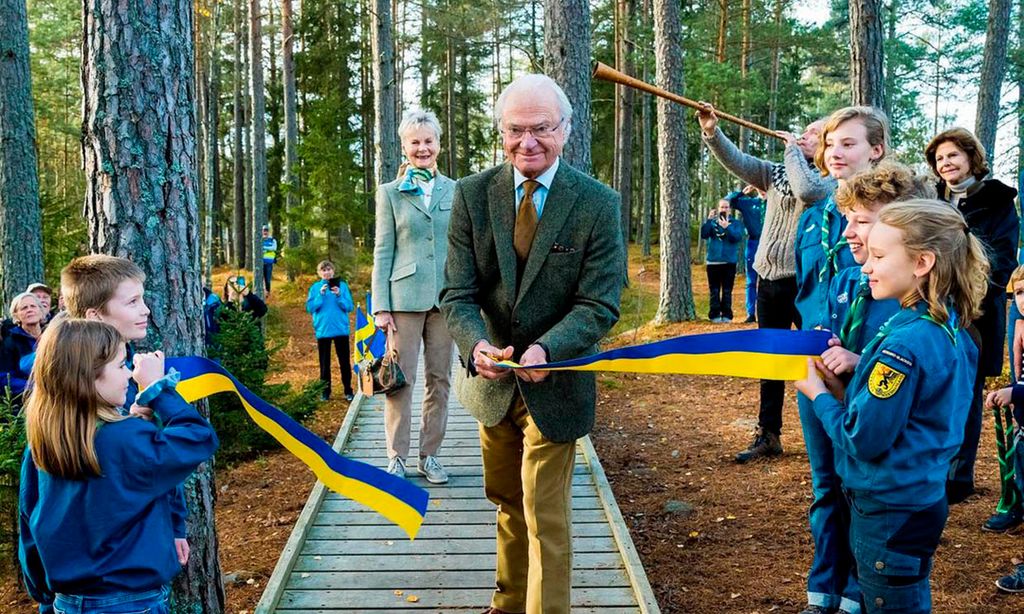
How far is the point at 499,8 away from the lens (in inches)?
1001

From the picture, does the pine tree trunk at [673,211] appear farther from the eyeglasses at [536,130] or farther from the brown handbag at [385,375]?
the eyeglasses at [536,130]

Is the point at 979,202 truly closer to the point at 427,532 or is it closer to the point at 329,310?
the point at 427,532

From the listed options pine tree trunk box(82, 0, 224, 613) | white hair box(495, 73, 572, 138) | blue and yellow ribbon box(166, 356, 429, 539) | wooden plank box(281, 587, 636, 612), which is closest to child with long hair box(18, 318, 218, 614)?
blue and yellow ribbon box(166, 356, 429, 539)

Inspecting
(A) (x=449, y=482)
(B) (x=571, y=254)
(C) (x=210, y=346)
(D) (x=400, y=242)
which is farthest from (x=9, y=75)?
(B) (x=571, y=254)

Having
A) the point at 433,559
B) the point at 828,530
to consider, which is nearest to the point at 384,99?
the point at 433,559

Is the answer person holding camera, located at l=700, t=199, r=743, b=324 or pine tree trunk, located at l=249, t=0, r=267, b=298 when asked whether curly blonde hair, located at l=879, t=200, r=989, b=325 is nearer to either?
person holding camera, located at l=700, t=199, r=743, b=324

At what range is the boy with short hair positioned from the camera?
2746 mm

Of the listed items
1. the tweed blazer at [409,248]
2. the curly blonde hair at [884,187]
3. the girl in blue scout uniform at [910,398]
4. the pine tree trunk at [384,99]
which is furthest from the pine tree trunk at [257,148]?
the girl in blue scout uniform at [910,398]

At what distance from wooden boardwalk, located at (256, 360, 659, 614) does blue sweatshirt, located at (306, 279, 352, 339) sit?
459 cm

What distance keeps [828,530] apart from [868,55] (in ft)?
19.4

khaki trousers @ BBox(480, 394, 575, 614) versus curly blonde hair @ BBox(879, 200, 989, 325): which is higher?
curly blonde hair @ BBox(879, 200, 989, 325)

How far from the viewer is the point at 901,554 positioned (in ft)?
8.52

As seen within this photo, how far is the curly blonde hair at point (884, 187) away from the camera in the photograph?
297 centimetres

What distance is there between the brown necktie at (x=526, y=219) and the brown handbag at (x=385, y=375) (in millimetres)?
2211
